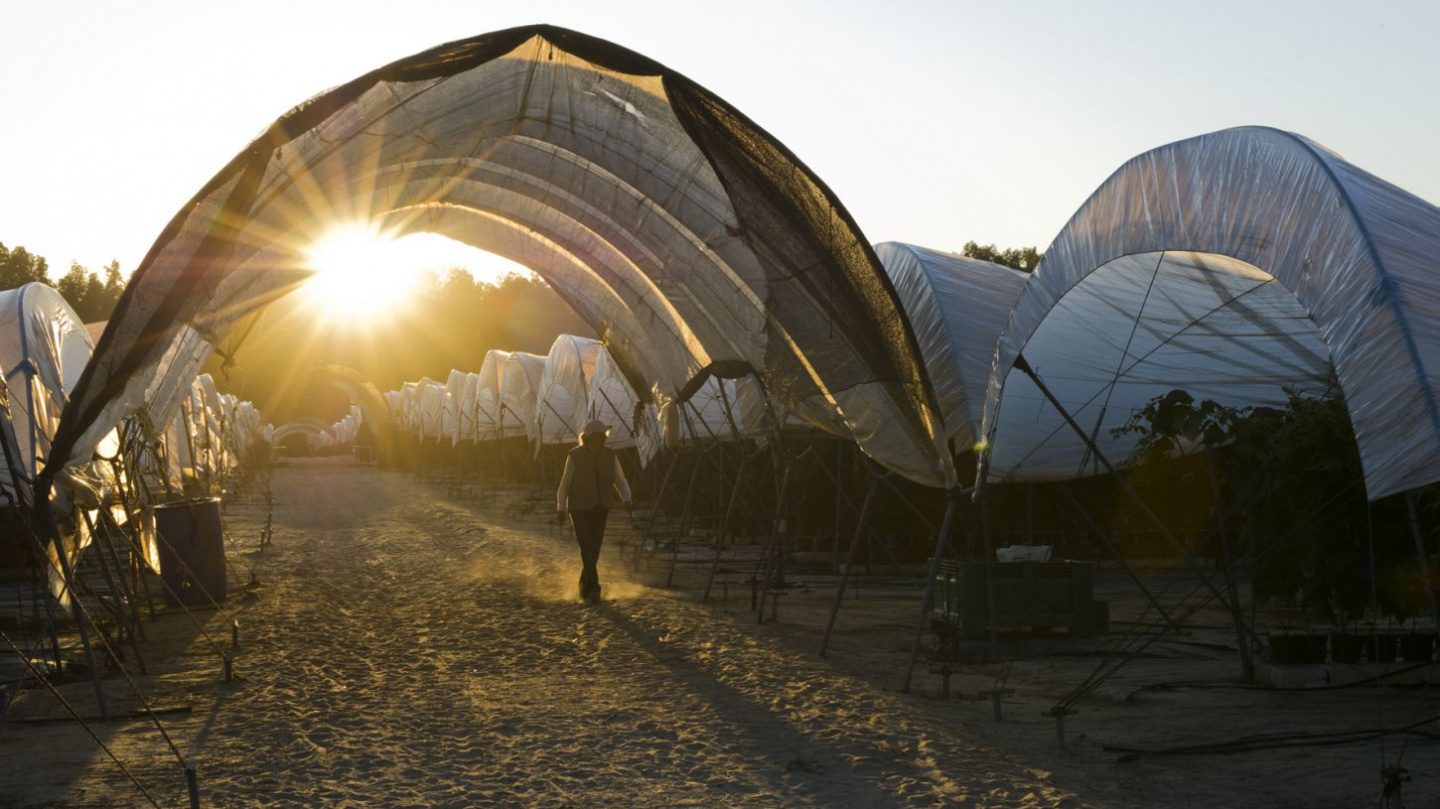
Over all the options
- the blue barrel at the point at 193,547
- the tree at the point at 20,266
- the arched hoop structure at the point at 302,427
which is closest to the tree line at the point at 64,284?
the tree at the point at 20,266

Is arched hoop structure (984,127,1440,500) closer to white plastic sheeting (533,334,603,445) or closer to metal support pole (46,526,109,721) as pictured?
metal support pole (46,526,109,721)

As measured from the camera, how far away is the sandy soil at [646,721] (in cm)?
605

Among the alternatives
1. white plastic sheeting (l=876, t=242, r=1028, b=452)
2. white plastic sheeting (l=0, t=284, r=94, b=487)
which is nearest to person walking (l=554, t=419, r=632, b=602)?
white plastic sheeting (l=876, t=242, r=1028, b=452)

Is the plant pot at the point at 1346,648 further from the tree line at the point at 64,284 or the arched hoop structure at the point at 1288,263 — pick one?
the tree line at the point at 64,284

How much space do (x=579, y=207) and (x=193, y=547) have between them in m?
4.90

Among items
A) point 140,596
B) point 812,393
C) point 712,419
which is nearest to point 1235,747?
point 812,393

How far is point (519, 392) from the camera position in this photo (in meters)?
37.3

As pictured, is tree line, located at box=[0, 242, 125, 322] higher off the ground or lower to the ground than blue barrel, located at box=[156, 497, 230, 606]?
higher

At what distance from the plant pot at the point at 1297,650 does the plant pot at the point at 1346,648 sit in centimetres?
8

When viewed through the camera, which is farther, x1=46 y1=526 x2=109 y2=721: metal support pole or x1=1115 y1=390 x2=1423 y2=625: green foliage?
x1=1115 y1=390 x2=1423 y2=625: green foliage

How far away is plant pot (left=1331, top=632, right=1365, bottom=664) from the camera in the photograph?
29.3 ft

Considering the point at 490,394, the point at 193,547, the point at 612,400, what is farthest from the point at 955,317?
the point at 490,394

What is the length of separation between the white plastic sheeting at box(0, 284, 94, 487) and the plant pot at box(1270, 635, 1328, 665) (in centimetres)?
822

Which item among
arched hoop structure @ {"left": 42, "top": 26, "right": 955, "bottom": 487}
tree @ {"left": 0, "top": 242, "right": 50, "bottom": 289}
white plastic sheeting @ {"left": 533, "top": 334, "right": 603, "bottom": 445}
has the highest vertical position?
tree @ {"left": 0, "top": 242, "right": 50, "bottom": 289}
